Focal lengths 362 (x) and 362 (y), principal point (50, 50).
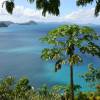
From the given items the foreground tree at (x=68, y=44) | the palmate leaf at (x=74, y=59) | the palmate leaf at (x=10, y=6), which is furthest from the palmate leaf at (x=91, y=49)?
the palmate leaf at (x=10, y=6)

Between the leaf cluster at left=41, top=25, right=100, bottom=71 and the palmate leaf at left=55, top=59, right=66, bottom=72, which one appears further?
the palmate leaf at left=55, top=59, right=66, bottom=72

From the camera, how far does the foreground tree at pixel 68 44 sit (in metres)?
8.70

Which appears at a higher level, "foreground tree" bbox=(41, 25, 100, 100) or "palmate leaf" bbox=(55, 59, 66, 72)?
"foreground tree" bbox=(41, 25, 100, 100)

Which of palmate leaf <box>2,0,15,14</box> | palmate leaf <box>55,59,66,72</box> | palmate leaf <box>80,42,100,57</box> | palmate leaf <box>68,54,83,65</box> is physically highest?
palmate leaf <box>2,0,15,14</box>

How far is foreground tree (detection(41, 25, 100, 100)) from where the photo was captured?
8698mm

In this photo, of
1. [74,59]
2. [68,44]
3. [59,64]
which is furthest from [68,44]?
[59,64]

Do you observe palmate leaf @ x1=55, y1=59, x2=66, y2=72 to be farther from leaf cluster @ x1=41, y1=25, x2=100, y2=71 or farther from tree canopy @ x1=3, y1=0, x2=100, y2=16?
tree canopy @ x1=3, y1=0, x2=100, y2=16

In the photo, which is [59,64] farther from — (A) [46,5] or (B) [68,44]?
(A) [46,5]

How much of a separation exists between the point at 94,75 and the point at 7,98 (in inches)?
679

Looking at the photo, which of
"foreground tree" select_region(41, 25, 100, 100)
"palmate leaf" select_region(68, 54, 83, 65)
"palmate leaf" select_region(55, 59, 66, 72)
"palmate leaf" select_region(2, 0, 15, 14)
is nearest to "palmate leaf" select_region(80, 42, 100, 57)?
"foreground tree" select_region(41, 25, 100, 100)

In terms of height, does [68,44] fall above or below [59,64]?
above

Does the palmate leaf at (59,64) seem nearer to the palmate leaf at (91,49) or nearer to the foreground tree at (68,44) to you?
the foreground tree at (68,44)

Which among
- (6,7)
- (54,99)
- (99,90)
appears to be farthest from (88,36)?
(99,90)

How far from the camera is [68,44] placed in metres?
8.73
